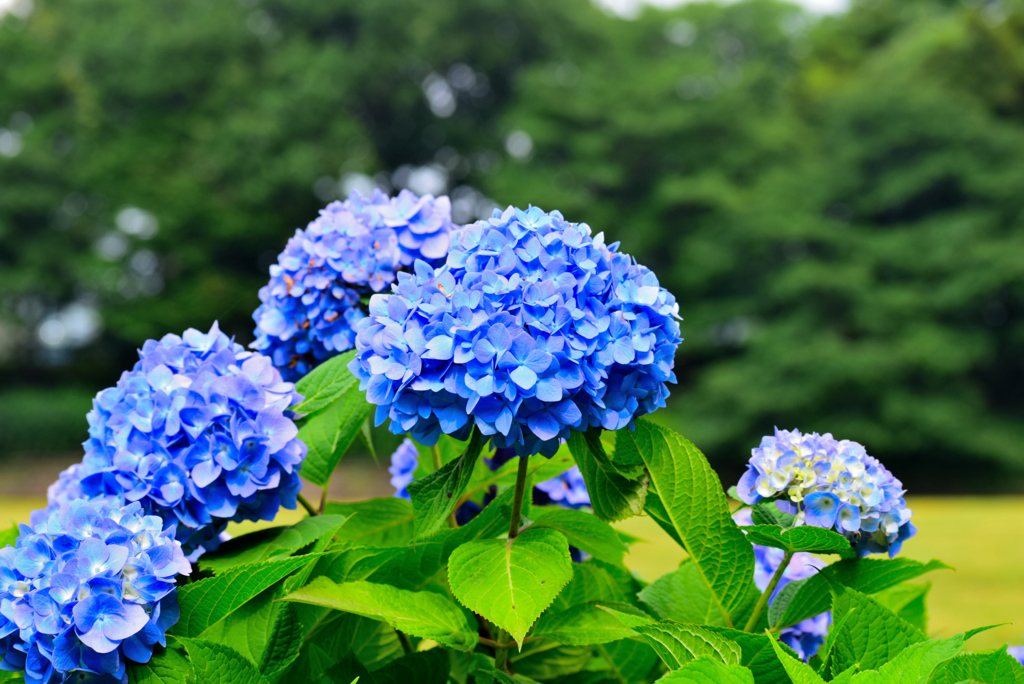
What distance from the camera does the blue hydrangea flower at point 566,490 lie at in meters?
1.63

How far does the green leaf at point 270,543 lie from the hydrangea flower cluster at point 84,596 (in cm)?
9

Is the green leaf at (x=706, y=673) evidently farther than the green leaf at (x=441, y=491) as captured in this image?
No

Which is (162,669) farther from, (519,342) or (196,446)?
(519,342)

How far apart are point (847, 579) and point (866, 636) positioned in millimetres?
158

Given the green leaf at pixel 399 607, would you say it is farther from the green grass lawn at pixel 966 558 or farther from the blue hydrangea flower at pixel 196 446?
the green grass lawn at pixel 966 558

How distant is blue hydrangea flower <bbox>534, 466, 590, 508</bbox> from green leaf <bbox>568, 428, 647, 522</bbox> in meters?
0.56

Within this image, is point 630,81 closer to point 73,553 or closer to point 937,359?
point 937,359

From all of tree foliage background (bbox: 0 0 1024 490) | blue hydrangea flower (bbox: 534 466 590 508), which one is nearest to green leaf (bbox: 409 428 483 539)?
blue hydrangea flower (bbox: 534 466 590 508)

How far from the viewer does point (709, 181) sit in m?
20.3

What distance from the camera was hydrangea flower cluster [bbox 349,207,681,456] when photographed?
0.96m

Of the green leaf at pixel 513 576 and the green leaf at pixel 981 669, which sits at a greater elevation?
the green leaf at pixel 513 576

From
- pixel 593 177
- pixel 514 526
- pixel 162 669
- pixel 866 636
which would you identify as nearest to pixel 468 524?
pixel 514 526

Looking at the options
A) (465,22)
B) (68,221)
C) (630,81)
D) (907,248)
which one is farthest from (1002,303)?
(68,221)

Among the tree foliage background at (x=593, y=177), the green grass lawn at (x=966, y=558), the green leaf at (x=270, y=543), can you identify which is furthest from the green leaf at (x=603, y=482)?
the tree foliage background at (x=593, y=177)
